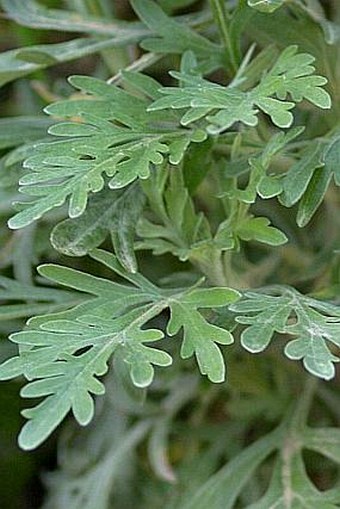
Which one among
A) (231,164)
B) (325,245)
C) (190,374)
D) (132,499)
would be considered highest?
(231,164)

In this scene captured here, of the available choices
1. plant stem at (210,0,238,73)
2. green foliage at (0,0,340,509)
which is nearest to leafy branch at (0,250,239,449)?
green foliage at (0,0,340,509)

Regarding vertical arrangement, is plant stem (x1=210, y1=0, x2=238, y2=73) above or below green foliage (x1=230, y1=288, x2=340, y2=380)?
above

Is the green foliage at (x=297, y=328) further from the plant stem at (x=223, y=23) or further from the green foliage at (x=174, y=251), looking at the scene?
the plant stem at (x=223, y=23)

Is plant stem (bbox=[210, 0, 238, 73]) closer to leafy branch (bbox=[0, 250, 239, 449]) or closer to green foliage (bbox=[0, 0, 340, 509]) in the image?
green foliage (bbox=[0, 0, 340, 509])

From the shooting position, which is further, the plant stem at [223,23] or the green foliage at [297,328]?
the plant stem at [223,23]

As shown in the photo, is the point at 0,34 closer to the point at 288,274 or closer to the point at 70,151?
the point at 288,274

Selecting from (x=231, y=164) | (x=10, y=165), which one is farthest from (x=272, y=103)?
(x=10, y=165)

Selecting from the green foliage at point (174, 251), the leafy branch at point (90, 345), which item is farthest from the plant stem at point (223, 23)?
the leafy branch at point (90, 345)

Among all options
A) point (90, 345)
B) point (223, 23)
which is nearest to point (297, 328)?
point (90, 345)
